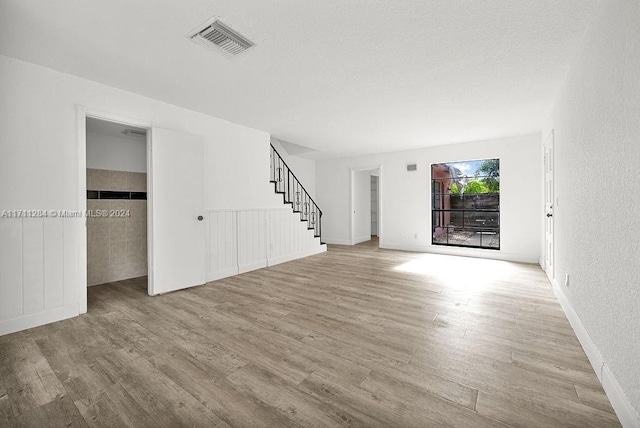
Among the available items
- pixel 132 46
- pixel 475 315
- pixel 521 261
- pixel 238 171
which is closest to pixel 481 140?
pixel 521 261

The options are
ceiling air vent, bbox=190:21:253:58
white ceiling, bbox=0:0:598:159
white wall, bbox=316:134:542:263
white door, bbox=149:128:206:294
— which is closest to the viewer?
white ceiling, bbox=0:0:598:159

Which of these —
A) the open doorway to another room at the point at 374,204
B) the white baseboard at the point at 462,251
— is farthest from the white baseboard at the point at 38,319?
the open doorway to another room at the point at 374,204

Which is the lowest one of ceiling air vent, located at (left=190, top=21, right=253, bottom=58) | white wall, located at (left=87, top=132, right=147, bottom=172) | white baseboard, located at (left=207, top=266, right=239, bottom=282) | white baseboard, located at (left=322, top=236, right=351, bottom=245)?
white baseboard, located at (left=207, top=266, right=239, bottom=282)

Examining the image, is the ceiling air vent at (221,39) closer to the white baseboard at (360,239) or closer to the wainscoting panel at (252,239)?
the wainscoting panel at (252,239)

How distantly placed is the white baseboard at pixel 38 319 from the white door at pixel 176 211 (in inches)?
32.6

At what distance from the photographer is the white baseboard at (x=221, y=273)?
4.37 meters

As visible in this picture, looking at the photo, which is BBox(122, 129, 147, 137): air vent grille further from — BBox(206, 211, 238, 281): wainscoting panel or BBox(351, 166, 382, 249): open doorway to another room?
BBox(351, 166, 382, 249): open doorway to another room

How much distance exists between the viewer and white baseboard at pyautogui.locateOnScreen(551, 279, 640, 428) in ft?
4.49

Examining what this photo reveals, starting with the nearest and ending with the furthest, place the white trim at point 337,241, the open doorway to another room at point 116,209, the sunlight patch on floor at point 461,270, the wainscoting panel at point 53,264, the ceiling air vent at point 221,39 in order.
Result: 1. the ceiling air vent at point 221,39
2. the wainscoting panel at point 53,264
3. the sunlight patch on floor at point 461,270
4. the open doorway to another room at point 116,209
5. the white trim at point 337,241

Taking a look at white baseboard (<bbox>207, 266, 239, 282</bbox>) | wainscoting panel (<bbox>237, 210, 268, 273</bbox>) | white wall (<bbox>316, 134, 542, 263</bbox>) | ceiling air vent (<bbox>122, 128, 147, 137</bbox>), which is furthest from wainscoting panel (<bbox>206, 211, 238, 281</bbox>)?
white wall (<bbox>316, 134, 542, 263</bbox>)

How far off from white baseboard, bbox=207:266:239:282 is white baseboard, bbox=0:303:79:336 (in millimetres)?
1632

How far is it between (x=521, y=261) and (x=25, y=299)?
760 centimetres

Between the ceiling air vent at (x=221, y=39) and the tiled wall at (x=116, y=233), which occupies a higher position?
the ceiling air vent at (x=221, y=39)

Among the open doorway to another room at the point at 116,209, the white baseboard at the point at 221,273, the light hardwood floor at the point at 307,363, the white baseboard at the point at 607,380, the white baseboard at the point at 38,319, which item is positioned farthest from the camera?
the white baseboard at the point at 221,273
